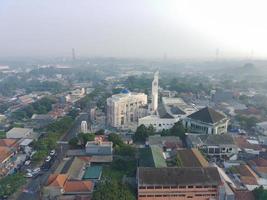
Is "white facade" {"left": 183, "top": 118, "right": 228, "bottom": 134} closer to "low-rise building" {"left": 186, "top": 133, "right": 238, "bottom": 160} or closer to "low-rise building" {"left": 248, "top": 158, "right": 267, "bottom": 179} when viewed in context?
"low-rise building" {"left": 186, "top": 133, "right": 238, "bottom": 160}

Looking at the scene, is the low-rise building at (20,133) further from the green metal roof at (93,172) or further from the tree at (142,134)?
the green metal roof at (93,172)

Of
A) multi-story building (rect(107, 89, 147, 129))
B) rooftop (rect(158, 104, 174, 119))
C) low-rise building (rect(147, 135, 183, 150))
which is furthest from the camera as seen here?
multi-story building (rect(107, 89, 147, 129))

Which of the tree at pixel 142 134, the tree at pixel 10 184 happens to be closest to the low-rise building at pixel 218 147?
the tree at pixel 142 134

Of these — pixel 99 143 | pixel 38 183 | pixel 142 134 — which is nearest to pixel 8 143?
pixel 38 183

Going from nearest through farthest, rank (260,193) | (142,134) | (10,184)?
(260,193)
(10,184)
(142,134)

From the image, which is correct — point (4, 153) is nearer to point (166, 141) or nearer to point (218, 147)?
point (166, 141)

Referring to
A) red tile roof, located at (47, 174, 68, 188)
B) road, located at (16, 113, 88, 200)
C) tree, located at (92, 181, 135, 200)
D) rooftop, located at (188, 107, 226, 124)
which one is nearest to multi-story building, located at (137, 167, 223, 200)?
tree, located at (92, 181, 135, 200)
